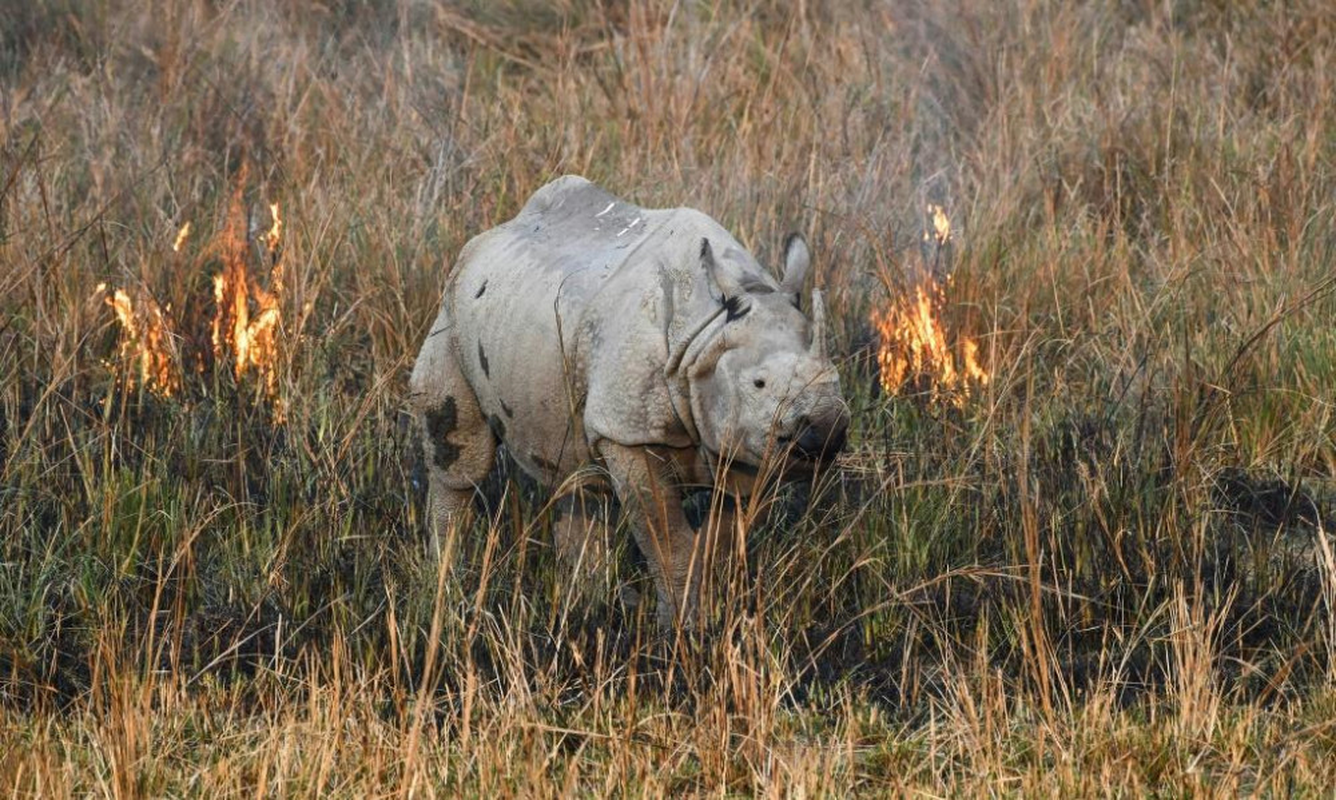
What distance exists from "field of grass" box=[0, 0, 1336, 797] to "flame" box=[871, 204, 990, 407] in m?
0.10

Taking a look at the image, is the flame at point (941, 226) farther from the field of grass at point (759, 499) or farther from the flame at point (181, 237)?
the flame at point (181, 237)

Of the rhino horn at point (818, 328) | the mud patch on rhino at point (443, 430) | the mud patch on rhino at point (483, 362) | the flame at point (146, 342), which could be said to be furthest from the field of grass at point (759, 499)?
the rhino horn at point (818, 328)

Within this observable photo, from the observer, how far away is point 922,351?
5.94 metres

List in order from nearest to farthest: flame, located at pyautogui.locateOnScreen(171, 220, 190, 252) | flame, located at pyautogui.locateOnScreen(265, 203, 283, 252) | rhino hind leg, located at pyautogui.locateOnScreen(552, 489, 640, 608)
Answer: rhino hind leg, located at pyautogui.locateOnScreen(552, 489, 640, 608)
flame, located at pyautogui.locateOnScreen(265, 203, 283, 252)
flame, located at pyautogui.locateOnScreen(171, 220, 190, 252)

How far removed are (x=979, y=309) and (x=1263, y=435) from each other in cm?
94

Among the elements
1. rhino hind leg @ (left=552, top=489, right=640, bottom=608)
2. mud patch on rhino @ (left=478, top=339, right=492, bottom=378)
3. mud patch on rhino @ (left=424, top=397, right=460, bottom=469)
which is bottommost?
rhino hind leg @ (left=552, top=489, right=640, bottom=608)

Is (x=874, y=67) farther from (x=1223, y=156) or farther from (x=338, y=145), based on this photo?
(x=338, y=145)

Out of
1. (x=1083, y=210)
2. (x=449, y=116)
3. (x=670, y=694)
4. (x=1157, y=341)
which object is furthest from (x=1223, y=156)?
(x=670, y=694)

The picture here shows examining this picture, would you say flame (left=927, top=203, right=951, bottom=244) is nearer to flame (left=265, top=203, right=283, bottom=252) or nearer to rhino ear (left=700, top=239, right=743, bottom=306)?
flame (left=265, top=203, right=283, bottom=252)

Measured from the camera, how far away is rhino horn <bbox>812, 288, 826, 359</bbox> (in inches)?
154

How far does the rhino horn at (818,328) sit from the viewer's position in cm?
391

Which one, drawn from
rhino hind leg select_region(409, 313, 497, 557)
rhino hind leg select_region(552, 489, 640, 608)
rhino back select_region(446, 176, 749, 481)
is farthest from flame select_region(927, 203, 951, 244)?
rhino hind leg select_region(409, 313, 497, 557)

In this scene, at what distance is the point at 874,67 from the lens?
29.4 ft

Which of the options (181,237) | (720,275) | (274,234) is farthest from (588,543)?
(181,237)
